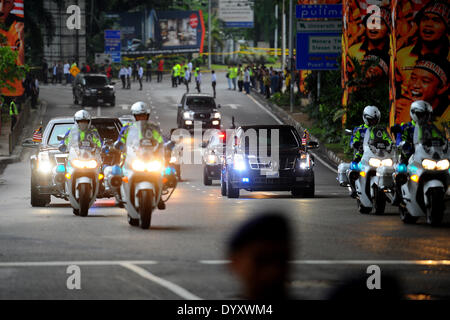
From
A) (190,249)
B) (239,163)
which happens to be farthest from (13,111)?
(190,249)

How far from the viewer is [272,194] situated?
996 inches

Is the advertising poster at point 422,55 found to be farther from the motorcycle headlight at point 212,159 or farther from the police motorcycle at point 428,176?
the police motorcycle at point 428,176

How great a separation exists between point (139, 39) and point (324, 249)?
90023 millimetres

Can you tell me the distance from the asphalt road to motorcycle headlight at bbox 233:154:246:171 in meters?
0.67

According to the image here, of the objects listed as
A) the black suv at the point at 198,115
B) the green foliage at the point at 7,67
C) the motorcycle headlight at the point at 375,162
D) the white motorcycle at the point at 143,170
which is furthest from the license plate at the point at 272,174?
the black suv at the point at 198,115

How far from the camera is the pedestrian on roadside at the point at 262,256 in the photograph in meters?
11.0

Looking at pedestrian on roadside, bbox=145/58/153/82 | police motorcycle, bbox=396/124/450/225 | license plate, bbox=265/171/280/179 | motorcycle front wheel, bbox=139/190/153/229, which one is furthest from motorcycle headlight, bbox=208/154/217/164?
pedestrian on roadside, bbox=145/58/153/82

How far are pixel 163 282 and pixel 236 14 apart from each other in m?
101

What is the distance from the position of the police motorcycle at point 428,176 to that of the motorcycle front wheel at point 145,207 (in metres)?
3.99

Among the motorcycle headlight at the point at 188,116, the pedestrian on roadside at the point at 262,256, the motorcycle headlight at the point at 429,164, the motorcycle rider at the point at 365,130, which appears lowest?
the motorcycle headlight at the point at 188,116

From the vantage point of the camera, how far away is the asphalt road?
11.1 meters

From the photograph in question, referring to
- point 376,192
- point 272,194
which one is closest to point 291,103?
point 272,194

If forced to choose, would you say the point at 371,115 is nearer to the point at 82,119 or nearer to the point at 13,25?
the point at 82,119
